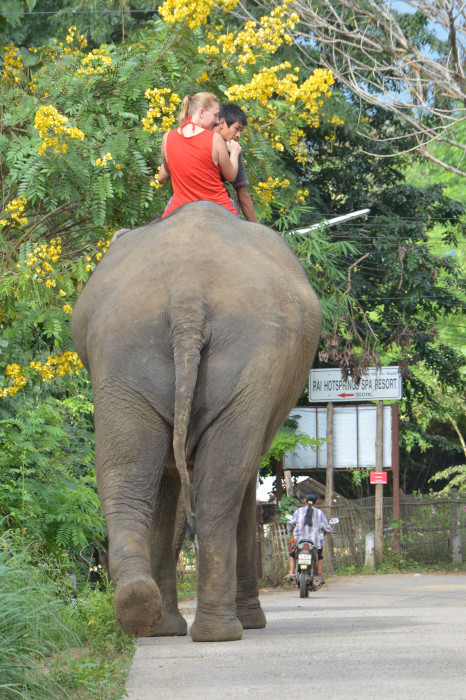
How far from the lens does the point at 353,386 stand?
78.6 ft

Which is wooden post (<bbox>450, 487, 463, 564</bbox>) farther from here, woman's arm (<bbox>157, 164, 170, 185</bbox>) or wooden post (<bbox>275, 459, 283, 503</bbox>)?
woman's arm (<bbox>157, 164, 170, 185</bbox>)

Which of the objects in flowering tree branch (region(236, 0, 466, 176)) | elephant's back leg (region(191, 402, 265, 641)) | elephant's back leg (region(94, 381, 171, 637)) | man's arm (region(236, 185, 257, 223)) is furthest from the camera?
flowering tree branch (region(236, 0, 466, 176))

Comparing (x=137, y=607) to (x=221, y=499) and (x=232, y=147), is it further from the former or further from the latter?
(x=232, y=147)

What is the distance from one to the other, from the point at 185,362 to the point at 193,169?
1458 millimetres

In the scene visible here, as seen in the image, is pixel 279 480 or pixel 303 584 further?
pixel 279 480

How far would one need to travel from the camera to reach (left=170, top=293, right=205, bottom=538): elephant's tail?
563 centimetres

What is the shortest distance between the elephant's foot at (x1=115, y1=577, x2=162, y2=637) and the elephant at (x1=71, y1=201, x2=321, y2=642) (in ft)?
1.24

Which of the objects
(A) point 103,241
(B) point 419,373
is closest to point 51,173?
(A) point 103,241

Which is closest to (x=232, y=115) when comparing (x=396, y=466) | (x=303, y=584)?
(x=303, y=584)

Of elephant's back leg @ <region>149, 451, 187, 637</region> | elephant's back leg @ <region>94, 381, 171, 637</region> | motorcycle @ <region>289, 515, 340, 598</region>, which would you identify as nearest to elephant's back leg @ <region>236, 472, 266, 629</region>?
elephant's back leg @ <region>149, 451, 187, 637</region>

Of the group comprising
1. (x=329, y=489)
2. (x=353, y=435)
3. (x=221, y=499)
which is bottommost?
(x=221, y=499)

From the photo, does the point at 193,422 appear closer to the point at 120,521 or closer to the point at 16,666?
the point at 120,521

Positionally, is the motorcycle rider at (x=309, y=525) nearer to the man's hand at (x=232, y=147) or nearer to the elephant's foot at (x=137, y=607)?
the man's hand at (x=232, y=147)

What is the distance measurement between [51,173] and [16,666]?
5070 millimetres
